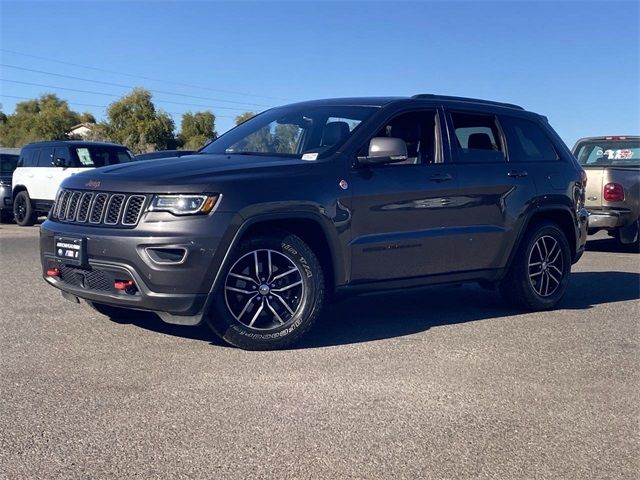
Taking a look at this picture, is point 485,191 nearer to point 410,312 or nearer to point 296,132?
point 410,312

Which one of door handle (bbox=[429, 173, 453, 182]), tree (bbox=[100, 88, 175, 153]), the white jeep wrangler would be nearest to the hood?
door handle (bbox=[429, 173, 453, 182])

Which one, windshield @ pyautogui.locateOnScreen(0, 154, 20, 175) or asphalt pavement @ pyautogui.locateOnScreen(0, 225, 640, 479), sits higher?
windshield @ pyautogui.locateOnScreen(0, 154, 20, 175)

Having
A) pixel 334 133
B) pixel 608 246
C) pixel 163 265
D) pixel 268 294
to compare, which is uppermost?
pixel 334 133

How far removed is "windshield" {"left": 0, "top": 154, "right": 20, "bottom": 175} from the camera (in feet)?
63.6


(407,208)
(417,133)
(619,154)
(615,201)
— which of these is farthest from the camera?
(619,154)

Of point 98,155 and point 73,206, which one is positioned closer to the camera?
point 73,206

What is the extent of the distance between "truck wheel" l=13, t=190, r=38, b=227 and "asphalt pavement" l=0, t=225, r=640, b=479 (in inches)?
421

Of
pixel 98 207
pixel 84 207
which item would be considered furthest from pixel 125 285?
pixel 84 207

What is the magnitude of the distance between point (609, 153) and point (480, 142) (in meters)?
7.93

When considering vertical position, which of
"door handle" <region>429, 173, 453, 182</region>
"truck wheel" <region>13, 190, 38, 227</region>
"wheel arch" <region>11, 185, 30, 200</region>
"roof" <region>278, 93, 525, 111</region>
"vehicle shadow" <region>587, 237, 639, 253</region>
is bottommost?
"vehicle shadow" <region>587, 237, 639, 253</region>

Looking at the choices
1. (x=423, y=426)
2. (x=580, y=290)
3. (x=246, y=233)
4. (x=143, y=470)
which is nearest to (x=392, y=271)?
(x=246, y=233)

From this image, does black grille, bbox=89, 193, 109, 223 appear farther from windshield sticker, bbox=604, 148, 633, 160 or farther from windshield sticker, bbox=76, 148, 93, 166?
windshield sticker, bbox=76, 148, 93, 166

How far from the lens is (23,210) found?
17.2m

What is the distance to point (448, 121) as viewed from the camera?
6.55 m
